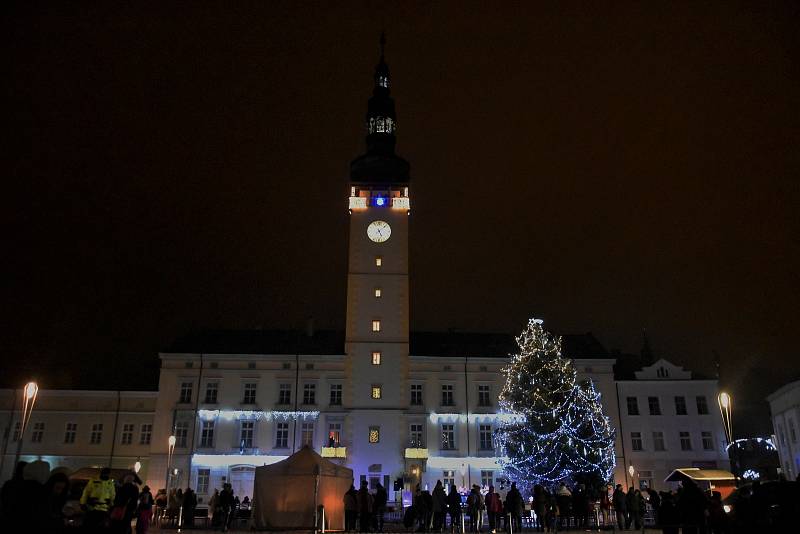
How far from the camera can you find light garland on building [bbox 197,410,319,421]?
4312 cm

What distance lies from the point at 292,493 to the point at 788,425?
1580 inches

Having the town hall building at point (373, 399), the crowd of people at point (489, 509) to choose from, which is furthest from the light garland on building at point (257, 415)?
the crowd of people at point (489, 509)

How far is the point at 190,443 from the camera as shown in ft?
139

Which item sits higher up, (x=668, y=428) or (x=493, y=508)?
(x=668, y=428)

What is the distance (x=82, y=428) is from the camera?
46.3 m

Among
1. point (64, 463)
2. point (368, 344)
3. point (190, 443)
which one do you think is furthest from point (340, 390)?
point (64, 463)

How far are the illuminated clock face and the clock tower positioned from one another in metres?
0.07

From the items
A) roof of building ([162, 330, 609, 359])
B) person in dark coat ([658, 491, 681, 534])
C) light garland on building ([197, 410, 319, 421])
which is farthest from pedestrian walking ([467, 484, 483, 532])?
roof of building ([162, 330, 609, 359])

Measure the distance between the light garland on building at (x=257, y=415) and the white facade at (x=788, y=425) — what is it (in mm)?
31781

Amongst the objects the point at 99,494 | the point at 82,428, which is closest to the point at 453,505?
the point at 99,494

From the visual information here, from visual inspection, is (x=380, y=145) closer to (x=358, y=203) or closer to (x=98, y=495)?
(x=358, y=203)

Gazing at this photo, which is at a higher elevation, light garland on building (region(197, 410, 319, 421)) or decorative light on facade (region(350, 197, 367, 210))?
decorative light on facade (region(350, 197, 367, 210))

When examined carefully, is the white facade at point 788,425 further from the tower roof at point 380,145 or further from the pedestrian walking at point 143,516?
the pedestrian walking at point 143,516

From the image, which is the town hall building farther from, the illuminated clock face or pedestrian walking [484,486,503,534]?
pedestrian walking [484,486,503,534]
